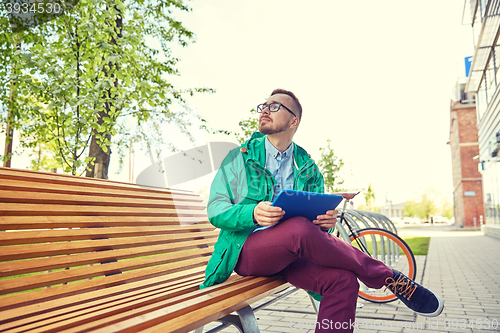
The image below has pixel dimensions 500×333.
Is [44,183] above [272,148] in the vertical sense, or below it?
below

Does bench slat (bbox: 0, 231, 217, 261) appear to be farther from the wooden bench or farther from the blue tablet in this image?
the blue tablet

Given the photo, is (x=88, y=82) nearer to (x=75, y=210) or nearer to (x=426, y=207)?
(x=75, y=210)

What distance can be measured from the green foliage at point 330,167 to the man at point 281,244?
33.9ft

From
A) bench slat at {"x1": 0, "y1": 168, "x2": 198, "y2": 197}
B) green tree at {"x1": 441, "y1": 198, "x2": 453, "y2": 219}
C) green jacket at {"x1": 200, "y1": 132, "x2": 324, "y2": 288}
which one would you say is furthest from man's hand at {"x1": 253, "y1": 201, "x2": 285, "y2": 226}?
green tree at {"x1": 441, "y1": 198, "x2": 453, "y2": 219}

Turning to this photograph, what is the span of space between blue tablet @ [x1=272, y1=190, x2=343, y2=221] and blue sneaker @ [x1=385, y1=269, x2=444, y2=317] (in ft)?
1.82

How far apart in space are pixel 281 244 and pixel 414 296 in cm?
89

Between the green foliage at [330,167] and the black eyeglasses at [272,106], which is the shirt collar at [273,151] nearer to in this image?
the black eyeglasses at [272,106]

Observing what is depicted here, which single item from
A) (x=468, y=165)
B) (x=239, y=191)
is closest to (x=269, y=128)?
(x=239, y=191)

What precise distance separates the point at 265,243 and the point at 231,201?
0.41 metres

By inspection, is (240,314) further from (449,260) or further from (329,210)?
(449,260)

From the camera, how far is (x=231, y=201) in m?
2.52

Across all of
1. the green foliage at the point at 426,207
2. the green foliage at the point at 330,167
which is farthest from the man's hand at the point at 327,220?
the green foliage at the point at 426,207

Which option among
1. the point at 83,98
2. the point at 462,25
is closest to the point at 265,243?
the point at 83,98

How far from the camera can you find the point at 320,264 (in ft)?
7.09
